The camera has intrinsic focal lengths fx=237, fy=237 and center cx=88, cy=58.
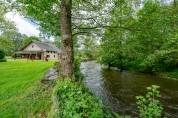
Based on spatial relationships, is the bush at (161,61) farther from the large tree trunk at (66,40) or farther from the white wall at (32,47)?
the white wall at (32,47)

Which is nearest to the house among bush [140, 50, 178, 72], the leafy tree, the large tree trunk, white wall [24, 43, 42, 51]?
white wall [24, 43, 42, 51]

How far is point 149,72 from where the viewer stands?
1516 inches

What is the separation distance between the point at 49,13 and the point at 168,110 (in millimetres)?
9816

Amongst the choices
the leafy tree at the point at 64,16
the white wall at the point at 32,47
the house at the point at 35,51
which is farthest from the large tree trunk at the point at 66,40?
the white wall at the point at 32,47

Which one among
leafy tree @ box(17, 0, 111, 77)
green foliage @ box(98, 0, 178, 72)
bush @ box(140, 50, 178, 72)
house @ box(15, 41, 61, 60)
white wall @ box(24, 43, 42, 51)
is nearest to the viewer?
green foliage @ box(98, 0, 178, 72)

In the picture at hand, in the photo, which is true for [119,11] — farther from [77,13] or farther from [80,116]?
[80,116]

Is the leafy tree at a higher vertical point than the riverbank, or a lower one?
higher

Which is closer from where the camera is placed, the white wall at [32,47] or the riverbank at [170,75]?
the riverbank at [170,75]

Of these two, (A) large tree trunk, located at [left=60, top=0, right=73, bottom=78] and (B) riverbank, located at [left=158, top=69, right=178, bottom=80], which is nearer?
(A) large tree trunk, located at [left=60, top=0, right=73, bottom=78]

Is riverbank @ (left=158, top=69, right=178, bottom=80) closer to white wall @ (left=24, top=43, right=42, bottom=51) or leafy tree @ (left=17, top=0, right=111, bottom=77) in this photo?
leafy tree @ (left=17, top=0, right=111, bottom=77)

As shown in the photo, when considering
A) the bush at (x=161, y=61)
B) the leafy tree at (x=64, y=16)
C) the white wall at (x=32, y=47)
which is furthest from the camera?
the white wall at (x=32, y=47)

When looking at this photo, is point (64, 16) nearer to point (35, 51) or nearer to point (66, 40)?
point (66, 40)

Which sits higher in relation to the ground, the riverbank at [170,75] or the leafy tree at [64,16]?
the leafy tree at [64,16]

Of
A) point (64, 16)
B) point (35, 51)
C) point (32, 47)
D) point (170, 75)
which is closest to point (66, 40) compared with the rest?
point (64, 16)
